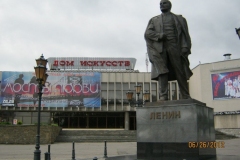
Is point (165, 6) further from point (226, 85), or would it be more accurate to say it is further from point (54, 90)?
point (54, 90)

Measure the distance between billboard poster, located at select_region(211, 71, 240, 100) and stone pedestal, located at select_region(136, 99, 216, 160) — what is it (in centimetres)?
3311

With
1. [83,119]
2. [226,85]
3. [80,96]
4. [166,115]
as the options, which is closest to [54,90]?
[80,96]

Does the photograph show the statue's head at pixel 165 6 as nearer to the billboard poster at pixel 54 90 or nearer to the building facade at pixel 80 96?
the building facade at pixel 80 96

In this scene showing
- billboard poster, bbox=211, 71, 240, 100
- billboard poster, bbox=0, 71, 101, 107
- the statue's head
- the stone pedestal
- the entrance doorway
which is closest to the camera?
the stone pedestal

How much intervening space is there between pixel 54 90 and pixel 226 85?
85.6ft

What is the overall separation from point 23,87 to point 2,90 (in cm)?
323

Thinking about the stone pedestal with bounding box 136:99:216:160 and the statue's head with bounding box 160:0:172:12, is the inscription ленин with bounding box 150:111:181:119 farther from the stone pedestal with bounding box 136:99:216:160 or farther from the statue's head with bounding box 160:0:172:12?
the statue's head with bounding box 160:0:172:12

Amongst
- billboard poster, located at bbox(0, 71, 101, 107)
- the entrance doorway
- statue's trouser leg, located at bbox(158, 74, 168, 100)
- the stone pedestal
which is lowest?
the entrance doorway

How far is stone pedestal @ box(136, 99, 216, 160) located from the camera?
24.9 ft

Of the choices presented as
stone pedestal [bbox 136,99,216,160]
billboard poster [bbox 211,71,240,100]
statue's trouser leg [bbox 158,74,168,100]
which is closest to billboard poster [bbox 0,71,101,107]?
billboard poster [bbox 211,71,240,100]

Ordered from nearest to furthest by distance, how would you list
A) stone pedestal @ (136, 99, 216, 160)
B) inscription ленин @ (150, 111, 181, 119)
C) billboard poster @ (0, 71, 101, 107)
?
stone pedestal @ (136, 99, 216, 160), inscription ленин @ (150, 111, 181, 119), billboard poster @ (0, 71, 101, 107)

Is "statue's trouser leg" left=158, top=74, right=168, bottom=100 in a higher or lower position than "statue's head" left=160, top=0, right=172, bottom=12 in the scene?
lower

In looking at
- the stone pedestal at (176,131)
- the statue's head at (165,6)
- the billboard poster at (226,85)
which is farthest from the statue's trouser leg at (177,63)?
the billboard poster at (226,85)

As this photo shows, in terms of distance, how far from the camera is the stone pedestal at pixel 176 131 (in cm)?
759
